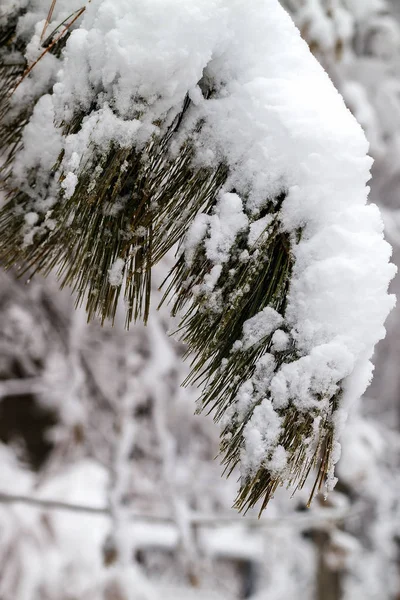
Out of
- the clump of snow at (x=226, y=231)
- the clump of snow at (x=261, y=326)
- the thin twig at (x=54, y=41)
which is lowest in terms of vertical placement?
the clump of snow at (x=261, y=326)

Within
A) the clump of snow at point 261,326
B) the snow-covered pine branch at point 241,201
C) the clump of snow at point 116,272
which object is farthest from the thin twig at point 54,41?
the clump of snow at point 261,326

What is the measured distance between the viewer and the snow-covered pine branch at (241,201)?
2.19 ft

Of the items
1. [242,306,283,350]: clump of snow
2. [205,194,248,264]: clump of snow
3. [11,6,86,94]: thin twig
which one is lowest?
[242,306,283,350]: clump of snow

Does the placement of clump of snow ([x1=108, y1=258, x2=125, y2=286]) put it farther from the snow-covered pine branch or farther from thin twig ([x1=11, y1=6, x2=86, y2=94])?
thin twig ([x1=11, y1=6, x2=86, y2=94])

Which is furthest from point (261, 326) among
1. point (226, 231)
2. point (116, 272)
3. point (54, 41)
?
point (54, 41)

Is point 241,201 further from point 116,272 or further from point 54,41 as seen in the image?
point 54,41

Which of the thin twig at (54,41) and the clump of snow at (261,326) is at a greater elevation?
the thin twig at (54,41)

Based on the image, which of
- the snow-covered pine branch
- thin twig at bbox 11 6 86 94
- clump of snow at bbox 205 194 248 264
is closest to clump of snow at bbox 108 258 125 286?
the snow-covered pine branch

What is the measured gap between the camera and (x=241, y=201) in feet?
2.40

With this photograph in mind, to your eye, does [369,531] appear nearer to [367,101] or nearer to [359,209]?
[367,101]

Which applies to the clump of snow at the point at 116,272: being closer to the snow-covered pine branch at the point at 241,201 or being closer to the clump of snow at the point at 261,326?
the snow-covered pine branch at the point at 241,201

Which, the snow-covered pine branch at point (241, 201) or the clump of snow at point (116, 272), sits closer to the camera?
the snow-covered pine branch at point (241, 201)

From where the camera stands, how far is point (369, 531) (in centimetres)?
458

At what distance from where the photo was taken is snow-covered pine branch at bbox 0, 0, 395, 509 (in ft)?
A: 2.19
